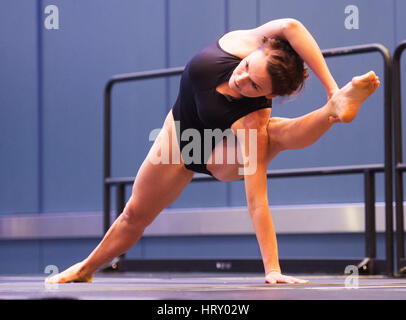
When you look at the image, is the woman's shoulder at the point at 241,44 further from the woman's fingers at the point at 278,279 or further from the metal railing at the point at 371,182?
the metal railing at the point at 371,182

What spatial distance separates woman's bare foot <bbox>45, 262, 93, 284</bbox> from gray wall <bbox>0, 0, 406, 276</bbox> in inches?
78.6

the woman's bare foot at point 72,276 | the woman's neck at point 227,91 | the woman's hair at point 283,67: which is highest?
the woman's hair at point 283,67

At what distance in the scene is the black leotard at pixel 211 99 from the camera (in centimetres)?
206

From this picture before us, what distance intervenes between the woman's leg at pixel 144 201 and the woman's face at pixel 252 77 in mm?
359

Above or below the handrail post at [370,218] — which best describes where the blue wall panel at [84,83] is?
above

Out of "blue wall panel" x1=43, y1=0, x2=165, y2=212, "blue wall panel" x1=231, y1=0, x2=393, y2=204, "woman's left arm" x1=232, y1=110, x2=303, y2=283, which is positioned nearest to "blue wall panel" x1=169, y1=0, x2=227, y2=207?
"blue wall panel" x1=43, y1=0, x2=165, y2=212

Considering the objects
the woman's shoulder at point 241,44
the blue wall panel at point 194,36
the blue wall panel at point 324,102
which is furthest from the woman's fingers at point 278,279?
the blue wall panel at point 194,36

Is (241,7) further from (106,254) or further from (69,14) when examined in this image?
(106,254)

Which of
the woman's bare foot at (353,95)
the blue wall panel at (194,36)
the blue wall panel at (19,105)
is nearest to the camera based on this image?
the woman's bare foot at (353,95)

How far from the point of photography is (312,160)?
4148 millimetres

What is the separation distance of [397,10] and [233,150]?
2141 millimetres

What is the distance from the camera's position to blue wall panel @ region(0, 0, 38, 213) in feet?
16.9

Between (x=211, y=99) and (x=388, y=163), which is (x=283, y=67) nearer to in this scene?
(x=211, y=99)

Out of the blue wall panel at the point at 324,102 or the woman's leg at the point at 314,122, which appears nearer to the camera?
the woman's leg at the point at 314,122
